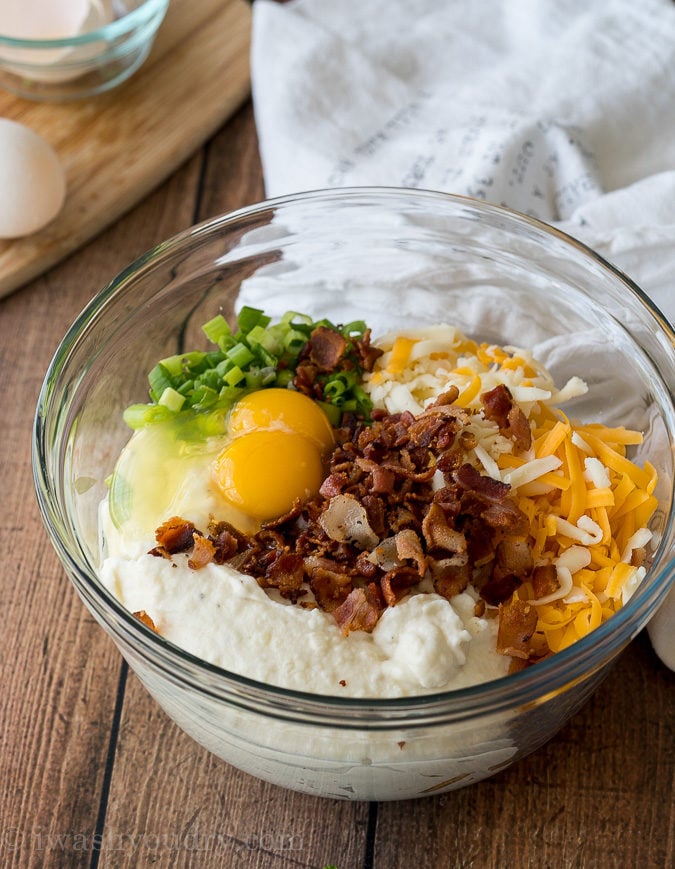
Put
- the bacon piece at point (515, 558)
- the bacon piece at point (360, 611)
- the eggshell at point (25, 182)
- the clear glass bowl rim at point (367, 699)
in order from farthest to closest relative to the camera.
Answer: the eggshell at point (25, 182)
the bacon piece at point (515, 558)
the bacon piece at point (360, 611)
the clear glass bowl rim at point (367, 699)

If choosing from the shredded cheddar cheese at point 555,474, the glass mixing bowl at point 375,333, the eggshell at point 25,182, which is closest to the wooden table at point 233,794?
the glass mixing bowl at point 375,333

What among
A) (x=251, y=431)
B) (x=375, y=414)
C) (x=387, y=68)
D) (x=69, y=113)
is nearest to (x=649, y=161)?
(x=387, y=68)

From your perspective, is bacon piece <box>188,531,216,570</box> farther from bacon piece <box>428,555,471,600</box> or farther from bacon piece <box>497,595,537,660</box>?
bacon piece <box>497,595,537,660</box>

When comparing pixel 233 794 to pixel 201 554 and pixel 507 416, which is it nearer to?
pixel 201 554

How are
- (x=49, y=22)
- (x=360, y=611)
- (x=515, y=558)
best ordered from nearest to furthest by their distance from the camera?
(x=360, y=611) → (x=515, y=558) → (x=49, y=22)

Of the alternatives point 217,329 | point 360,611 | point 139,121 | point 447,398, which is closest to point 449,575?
point 360,611

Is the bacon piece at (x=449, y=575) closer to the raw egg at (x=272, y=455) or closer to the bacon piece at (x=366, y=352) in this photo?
the raw egg at (x=272, y=455)

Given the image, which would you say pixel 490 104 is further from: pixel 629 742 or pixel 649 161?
pixel 629 742
